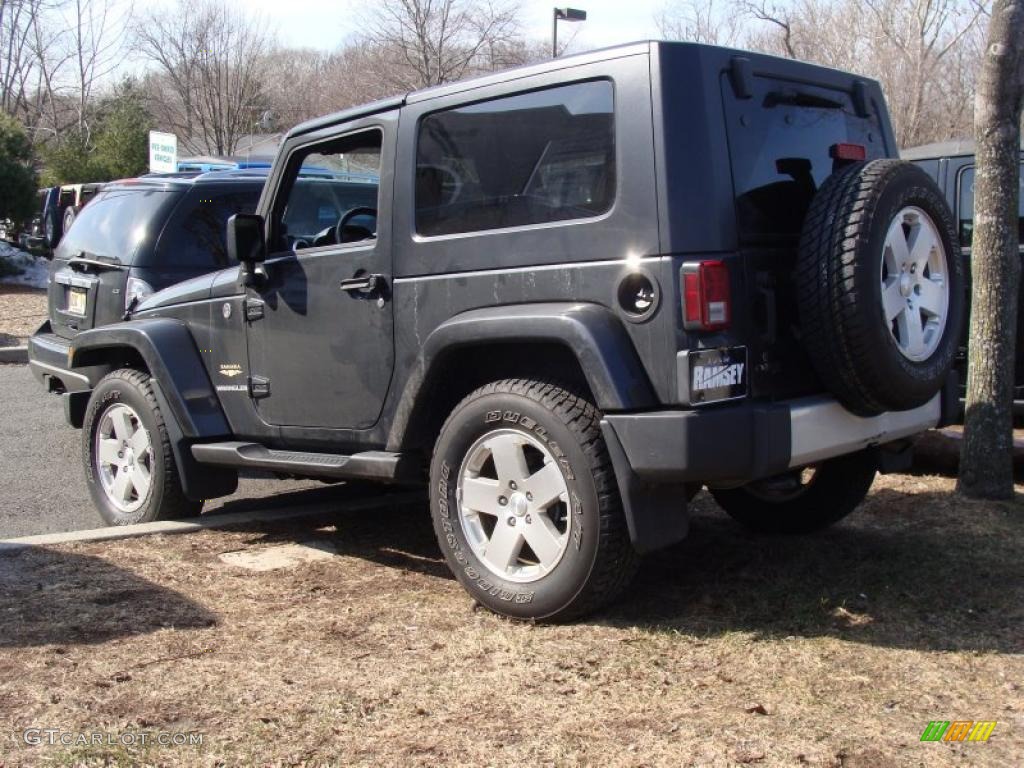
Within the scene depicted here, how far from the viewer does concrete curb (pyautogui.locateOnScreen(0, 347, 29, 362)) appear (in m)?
12.5

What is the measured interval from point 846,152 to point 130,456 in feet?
12.4

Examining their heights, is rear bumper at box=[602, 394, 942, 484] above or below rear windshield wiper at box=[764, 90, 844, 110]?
below

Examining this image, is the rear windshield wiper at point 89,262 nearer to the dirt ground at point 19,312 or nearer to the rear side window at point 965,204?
the rear side window at point 965,204

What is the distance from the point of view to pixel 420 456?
4523 mm

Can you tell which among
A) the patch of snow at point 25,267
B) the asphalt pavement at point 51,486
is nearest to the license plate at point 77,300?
the asphalt pavement at point 51,486

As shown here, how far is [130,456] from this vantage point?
18.6 ft

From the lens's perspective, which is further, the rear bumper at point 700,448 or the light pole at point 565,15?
the light pole at point 565,15

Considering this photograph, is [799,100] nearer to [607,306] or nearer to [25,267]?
[607,306]

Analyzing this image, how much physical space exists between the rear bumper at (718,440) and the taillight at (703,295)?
0.94 feet

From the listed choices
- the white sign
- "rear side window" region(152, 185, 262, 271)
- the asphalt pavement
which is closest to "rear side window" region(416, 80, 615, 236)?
the asphalt pavement

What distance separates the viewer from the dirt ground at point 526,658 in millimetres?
3020

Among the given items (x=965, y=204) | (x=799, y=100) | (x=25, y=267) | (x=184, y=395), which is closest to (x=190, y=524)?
(x=184, y=395)

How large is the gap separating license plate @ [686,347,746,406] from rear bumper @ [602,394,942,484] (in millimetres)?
48

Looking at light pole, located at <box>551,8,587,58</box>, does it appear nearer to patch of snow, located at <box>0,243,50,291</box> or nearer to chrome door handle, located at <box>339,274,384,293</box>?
patch of snow, located at <box>0,243,50,291</box>
